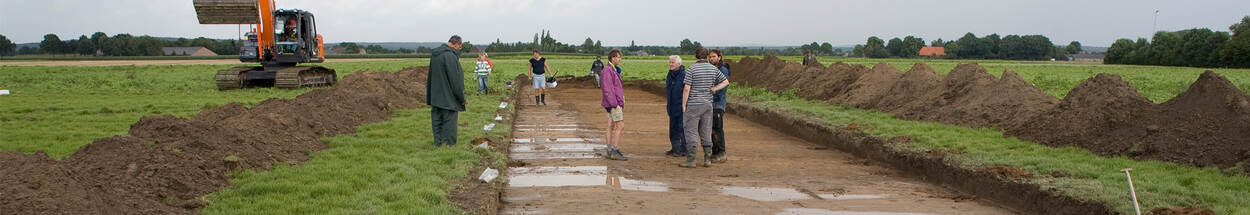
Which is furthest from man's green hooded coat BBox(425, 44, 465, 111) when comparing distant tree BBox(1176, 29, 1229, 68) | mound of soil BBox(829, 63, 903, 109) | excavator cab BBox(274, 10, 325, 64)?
distant tree BBox(1176, 29, 1229, 68)

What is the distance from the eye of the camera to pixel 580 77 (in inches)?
1549

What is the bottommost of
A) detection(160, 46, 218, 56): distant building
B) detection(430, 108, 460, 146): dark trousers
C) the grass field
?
detection(160, 46, 218, 56): distant building

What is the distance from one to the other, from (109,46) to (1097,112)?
10355 cm

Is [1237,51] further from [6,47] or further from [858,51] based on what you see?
[6,47]

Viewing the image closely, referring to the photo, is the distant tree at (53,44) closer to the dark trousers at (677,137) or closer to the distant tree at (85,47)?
the distant tree at (85,47)

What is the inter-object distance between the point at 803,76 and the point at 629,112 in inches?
319

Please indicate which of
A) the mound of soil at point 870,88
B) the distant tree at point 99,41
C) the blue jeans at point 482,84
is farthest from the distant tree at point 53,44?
the mound of soil at point 870,88

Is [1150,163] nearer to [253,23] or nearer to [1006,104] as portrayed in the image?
[1006,104]

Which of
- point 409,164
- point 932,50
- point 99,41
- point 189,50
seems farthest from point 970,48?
point 409,164

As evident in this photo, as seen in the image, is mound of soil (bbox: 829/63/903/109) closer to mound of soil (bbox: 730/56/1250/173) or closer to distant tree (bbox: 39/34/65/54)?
mound of soil (bbox: 730/56/1250/173)

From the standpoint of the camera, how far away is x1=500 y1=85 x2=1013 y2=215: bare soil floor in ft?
23.3

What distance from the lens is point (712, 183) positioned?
8.44 meters

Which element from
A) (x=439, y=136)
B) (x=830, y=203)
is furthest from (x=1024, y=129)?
(x=439, y=136)

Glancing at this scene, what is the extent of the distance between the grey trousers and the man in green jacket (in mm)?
2461
